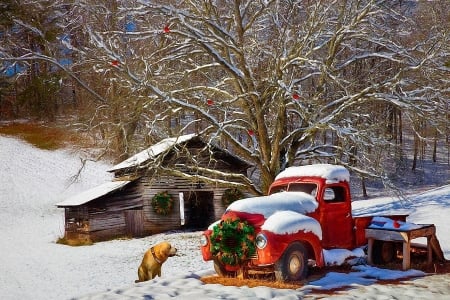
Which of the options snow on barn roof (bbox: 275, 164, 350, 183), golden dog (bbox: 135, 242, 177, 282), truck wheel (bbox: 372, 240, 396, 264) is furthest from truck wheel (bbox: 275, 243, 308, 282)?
golden dog (bbox: 135, 242, 177, 282)

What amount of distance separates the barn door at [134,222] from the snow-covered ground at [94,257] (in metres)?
1.51

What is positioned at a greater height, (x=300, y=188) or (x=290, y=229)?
(x=300, y=188)

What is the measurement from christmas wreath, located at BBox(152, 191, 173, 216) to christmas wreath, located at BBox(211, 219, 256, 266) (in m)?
17.0

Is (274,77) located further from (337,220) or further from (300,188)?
(337,220)

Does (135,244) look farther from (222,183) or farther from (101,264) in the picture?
(222,183)

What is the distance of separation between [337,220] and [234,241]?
238 centimetres

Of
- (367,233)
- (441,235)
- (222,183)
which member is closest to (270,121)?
(222,183)

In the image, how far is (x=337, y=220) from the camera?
33.3 feet

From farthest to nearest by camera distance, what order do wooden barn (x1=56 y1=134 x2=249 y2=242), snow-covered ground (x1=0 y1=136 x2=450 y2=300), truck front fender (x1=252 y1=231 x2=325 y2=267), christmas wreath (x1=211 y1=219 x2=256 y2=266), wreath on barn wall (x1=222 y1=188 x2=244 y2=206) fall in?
wreath on barn wall (x1=222 y1=188 x2=244 y2=206)
wooden barn (x1=56 y1=134 x2=249 y2=242)
christmas wreath (x1=211 y1=219 x2=256 y2=266)
truck front fender (x1=252 y1=231 x2=325 y2=267)
snow-covered ground (x1=0 y1=136 x2=450 y2=300)

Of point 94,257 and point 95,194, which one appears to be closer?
point 94,257

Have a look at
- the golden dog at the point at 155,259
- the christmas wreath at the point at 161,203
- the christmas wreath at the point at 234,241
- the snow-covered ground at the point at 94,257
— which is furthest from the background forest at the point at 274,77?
the christmas wreath at the point at 234,241

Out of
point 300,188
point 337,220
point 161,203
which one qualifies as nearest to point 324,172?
point 300,188

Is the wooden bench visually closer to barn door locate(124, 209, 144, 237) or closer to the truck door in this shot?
the truck door

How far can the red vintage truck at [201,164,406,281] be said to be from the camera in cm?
877
